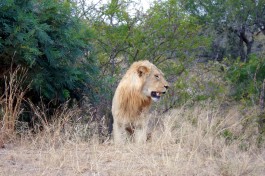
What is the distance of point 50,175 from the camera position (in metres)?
5.25

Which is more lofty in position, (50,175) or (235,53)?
(235,53)

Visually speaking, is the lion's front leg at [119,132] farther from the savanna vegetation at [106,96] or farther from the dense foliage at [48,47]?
the dense foliage at [48,47]

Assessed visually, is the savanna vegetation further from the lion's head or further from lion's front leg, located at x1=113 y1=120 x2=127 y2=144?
the lion's head

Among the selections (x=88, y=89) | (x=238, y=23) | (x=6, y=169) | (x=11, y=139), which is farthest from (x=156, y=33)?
(x=238, y=23)

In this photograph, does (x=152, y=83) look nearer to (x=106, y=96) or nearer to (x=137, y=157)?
(x=137, y=157)

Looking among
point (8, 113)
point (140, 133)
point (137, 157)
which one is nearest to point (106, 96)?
point (140, 133)

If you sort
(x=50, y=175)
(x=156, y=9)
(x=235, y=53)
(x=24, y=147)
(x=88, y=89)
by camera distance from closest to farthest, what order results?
(x=50, y=175) < (x=24, y=147) < (x=88, y=89) < (x=156, y=9) < (x=235, y=53)

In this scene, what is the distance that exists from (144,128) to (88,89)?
7.57ft

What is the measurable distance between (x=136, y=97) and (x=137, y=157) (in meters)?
2.15

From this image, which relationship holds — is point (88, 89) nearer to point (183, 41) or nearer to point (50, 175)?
point (183, 41)

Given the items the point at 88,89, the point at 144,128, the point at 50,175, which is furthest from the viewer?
the point at 88,89

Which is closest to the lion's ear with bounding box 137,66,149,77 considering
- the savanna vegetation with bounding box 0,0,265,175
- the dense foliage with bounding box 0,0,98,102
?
the savanna vegetation with bounding box 0,0,265,175

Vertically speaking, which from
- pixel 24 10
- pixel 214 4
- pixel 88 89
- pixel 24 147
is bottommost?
pixel 24 147

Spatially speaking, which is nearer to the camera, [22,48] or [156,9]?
[22,48]
